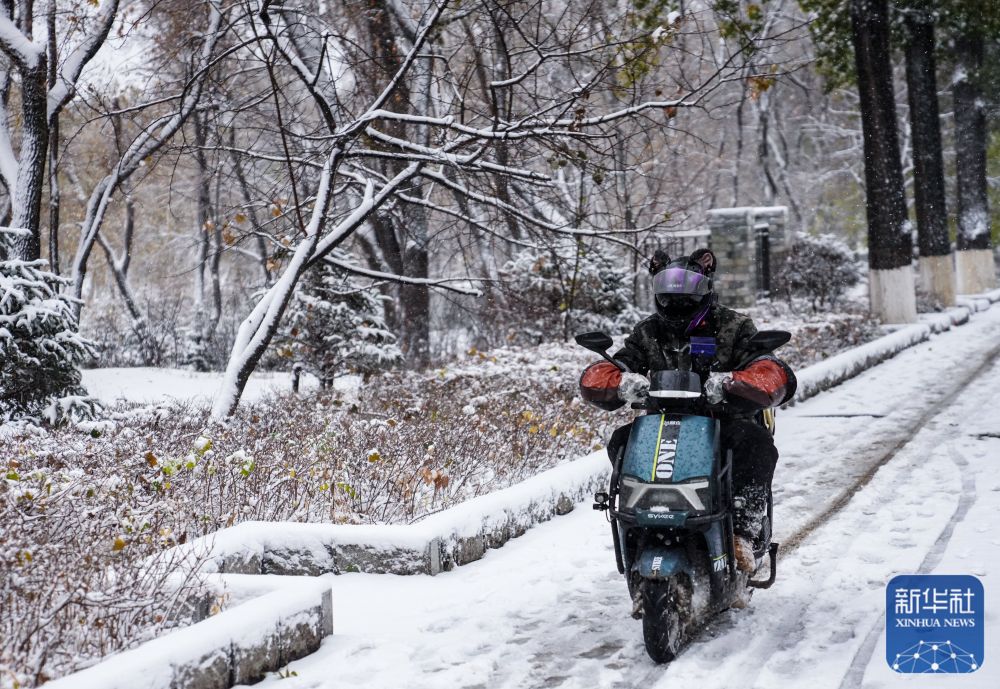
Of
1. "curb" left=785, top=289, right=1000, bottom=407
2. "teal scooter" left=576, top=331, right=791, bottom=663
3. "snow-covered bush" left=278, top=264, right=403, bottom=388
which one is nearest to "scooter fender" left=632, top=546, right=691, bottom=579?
"teal scooter" left=576, top=331, right=791, bottom=663

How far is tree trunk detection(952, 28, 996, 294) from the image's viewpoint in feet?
104

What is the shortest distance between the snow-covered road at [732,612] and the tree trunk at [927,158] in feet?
61.2

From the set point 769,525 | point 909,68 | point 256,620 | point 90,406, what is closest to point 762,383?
point 769,525

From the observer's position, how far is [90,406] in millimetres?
9852

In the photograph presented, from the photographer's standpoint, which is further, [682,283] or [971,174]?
[971,174]

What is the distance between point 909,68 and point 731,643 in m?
25.8

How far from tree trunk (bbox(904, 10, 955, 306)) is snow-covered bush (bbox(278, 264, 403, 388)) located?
1692 cm

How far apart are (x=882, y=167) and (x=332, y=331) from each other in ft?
38.0

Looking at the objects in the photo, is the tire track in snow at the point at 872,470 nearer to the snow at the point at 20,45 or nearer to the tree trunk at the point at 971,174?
the snow at the point at 20,45

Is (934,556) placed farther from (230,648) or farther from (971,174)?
(971,174)

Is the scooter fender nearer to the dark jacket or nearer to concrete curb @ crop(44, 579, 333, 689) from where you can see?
A: the dark jacket

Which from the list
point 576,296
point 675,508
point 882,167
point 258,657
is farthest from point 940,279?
point 258,657

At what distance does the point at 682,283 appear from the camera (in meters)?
4.66

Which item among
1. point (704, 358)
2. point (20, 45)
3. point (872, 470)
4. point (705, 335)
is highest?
point (20, 45)
